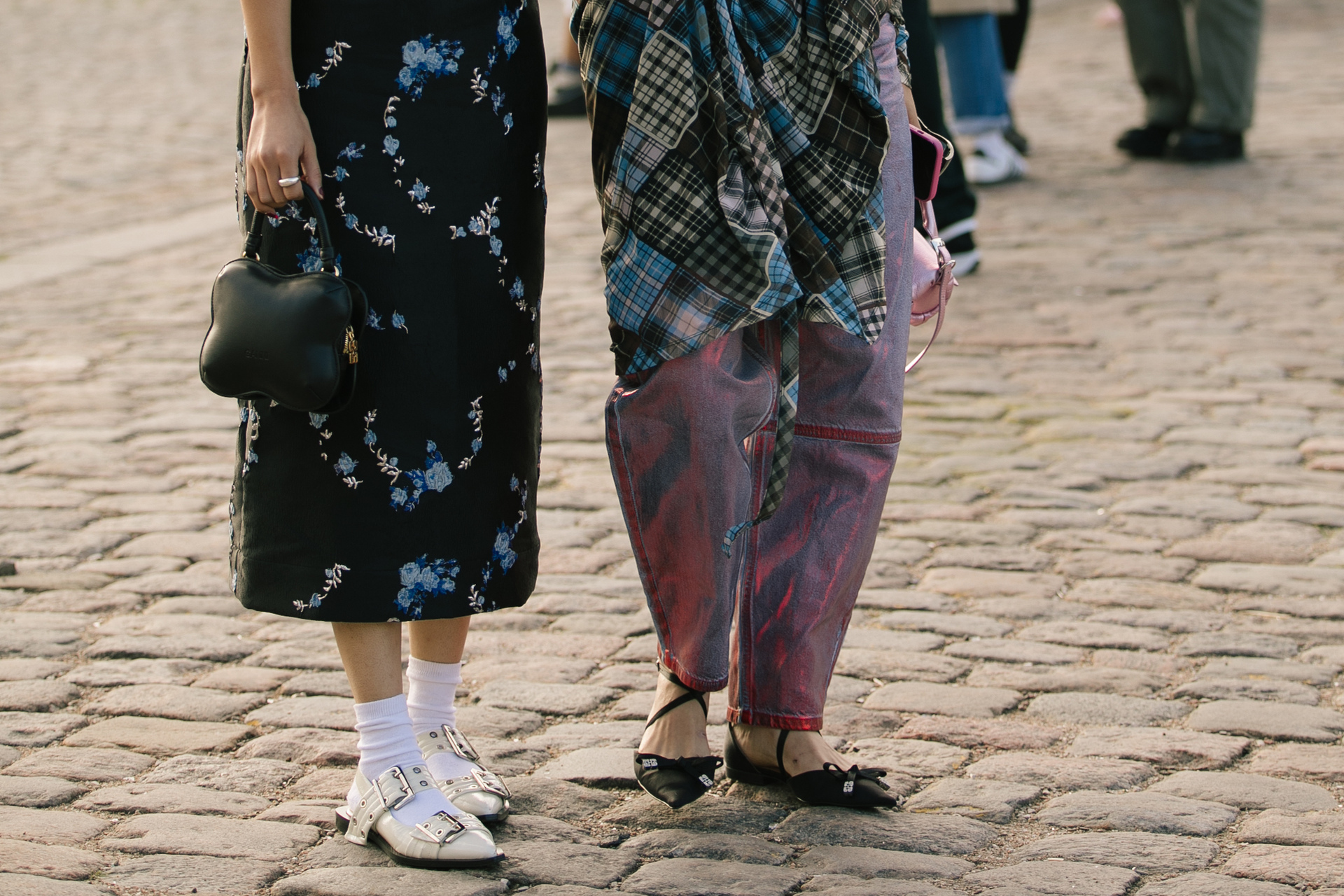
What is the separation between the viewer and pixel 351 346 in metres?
2.27

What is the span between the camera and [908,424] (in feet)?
15.7

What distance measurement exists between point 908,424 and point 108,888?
117 inches

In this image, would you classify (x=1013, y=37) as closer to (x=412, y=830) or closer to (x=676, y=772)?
(x=676, y=772)

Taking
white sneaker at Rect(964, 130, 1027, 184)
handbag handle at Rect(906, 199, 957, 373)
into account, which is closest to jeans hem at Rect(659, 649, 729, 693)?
handbag handle at Rect(906, 199, 957, 373)

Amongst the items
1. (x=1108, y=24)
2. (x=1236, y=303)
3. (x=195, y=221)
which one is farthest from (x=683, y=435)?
(x=1108, y=24)

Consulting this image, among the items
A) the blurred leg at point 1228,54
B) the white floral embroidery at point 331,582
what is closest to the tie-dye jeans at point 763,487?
the white floral embroidery at point 331,582

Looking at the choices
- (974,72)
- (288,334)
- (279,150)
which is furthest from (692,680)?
(974,72)

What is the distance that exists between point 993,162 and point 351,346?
20.6 feet

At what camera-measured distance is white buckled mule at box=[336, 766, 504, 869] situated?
7.79 ft

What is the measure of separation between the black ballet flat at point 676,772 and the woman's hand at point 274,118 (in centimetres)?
97

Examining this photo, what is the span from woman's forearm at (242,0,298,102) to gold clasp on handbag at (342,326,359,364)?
33 cm

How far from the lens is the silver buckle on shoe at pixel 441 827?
238 cm

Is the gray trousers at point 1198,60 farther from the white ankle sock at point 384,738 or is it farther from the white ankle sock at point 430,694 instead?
the white ankle sock at point 384,738

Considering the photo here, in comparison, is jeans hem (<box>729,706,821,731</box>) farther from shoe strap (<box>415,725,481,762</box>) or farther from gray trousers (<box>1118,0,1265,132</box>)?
gray trousers (<box>1118,0,1265,132</box>)
